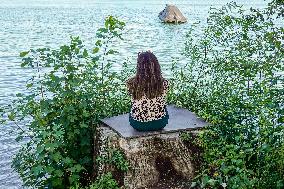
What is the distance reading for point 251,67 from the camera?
7020mm

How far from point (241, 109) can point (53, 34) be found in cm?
2569

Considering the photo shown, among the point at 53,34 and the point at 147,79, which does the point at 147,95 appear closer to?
the point at 147,79

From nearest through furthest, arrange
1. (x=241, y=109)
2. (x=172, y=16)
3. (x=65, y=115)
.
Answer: (x=241, y=109) < (x=65, y=115) < (x=172, y=16)

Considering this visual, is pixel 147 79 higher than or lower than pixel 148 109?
higher

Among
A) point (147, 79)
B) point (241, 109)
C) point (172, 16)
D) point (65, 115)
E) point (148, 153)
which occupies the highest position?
point (147, 79)

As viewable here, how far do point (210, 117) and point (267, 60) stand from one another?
1.18 meters

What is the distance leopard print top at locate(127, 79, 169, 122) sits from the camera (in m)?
7.06

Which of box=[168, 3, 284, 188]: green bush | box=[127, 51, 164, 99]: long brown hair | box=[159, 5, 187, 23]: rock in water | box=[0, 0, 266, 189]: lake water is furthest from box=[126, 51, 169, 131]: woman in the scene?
box=[159, 5, 187, 23]: rock in water

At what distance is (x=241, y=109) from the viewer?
6.78m

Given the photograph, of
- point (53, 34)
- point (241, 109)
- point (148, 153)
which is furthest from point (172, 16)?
point (148, 153)

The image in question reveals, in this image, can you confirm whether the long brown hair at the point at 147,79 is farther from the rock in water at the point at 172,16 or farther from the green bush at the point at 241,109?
the rock in water at the point at 172,16

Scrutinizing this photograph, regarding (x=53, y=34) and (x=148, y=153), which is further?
(x=53, y=34)

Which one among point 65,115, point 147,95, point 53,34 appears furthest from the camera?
point 53,34

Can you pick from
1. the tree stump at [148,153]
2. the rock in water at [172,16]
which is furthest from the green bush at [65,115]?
the rock in water at [172,16]
